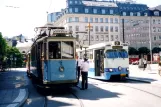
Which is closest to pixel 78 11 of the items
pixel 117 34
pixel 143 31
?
pixel 117 34

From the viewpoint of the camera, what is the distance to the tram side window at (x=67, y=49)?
43.4 ft

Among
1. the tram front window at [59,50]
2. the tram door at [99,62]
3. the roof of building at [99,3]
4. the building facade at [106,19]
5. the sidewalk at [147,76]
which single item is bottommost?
the sidewalk at [147,76]

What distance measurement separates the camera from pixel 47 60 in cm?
1295

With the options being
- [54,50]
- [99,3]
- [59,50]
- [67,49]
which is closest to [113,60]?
[67,49]

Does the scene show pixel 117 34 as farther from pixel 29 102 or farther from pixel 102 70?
pixel 29 102

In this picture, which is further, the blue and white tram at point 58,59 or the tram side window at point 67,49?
the tram side window at point 67,49

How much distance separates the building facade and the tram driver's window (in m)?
62.0

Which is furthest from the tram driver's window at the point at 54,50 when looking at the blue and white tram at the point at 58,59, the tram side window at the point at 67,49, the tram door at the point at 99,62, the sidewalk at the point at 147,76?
the sidewalk at the point at 147,76

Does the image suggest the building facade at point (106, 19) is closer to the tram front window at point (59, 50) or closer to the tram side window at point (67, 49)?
the tram side window at point (67, 49)

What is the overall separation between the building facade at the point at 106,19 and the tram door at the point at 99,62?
180ft

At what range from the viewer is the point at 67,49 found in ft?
43.8

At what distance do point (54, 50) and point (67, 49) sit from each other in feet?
2.24

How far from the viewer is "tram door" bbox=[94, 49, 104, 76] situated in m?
19.4

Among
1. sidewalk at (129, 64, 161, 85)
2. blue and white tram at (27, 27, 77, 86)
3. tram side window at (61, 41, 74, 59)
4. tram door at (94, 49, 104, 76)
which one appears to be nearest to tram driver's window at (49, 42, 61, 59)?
blue and white tram at (27, 27, 77, 86)
